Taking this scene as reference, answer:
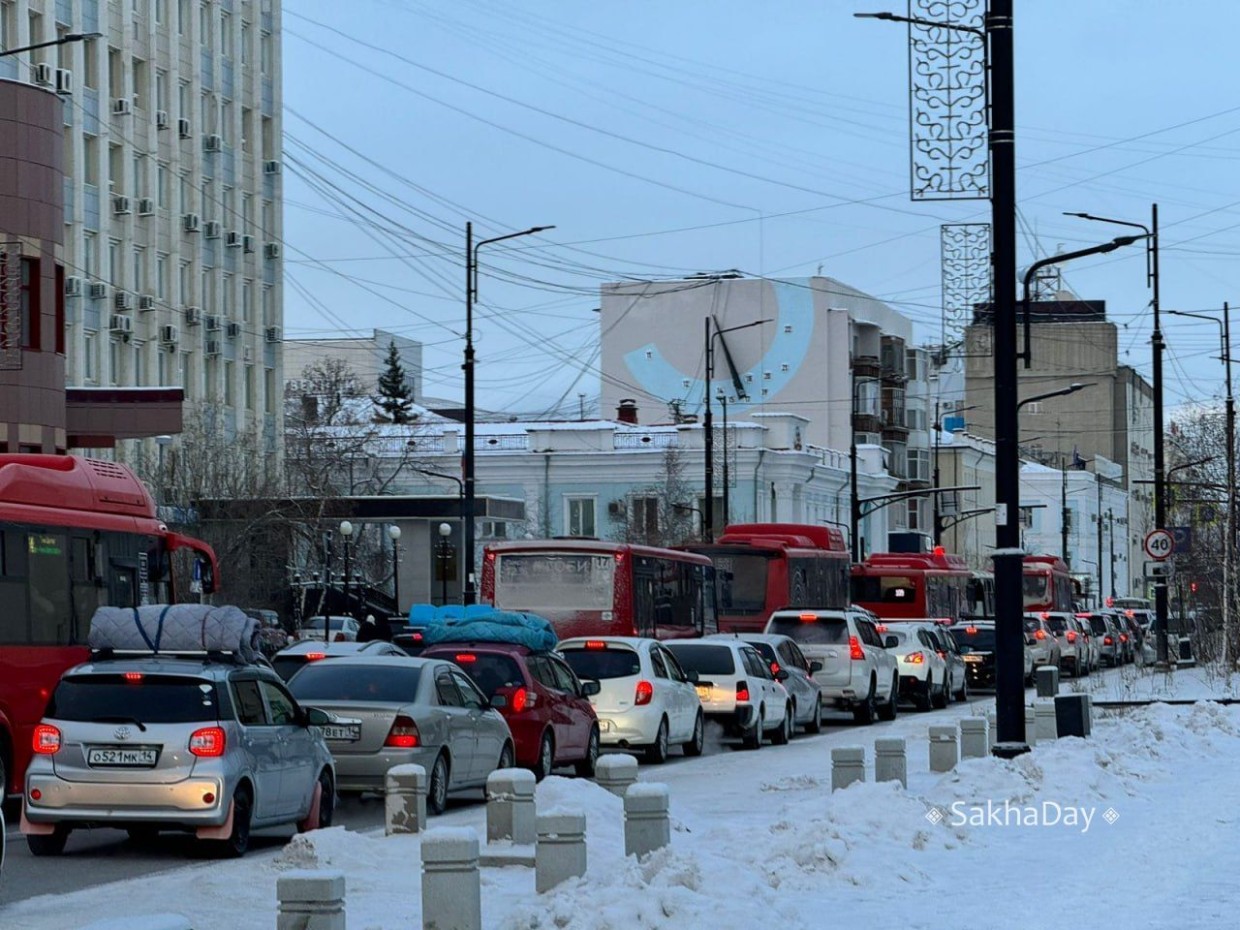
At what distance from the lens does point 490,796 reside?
637 inches

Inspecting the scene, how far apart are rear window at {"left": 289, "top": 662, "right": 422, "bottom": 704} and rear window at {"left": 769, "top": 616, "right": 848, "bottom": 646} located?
17.2 m

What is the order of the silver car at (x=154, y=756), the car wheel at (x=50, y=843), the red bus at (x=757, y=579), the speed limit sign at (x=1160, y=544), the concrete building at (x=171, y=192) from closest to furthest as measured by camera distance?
the silver car at (x=154, y=756) < the car wheel at (x=50, y=843) < the speed limit sign at (x=1160, y=544) < the red bus at (x=757, y=579) < the concrete building at (x=171, y=192)

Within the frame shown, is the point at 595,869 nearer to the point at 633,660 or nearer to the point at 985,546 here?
the point at 633,660

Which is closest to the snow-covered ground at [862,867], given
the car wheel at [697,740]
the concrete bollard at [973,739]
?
the concrete bollard at [973,739]

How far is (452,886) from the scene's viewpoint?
434 inches

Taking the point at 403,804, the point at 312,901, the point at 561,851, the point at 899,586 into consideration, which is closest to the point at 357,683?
the point at 403,804

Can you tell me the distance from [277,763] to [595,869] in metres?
3.91

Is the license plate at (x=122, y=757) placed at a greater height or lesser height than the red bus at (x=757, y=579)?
lesser

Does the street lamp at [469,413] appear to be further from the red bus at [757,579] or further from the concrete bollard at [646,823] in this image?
the concrete bollard at [646,823]

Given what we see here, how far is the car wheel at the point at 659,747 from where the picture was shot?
27.4 meters

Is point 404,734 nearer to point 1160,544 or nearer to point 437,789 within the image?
point 437,789

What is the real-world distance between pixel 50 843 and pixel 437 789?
412 centimetres

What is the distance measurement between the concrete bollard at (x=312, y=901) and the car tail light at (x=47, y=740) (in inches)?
293

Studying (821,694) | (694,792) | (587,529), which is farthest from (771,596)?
(587,529)
